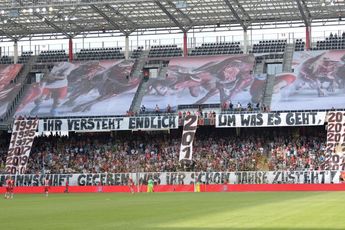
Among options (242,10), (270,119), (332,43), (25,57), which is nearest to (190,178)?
(270,119)

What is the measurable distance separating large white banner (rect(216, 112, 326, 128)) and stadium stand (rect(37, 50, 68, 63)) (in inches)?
874

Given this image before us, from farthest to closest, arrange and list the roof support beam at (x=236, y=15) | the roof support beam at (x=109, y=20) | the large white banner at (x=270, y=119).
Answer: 1. the roof support beam at (x=109, y=20)
2. the roof support beam at (x=236, y=15)
3. the large white banner at (x=270, y=119)

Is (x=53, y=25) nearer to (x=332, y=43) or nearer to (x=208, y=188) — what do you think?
(x=208, y=188)

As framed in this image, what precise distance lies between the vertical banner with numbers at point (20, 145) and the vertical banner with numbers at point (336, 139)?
995 inches

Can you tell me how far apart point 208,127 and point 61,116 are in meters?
13.8

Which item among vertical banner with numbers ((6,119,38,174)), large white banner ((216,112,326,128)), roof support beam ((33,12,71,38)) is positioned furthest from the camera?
roof support beam ((33,12,71,38))

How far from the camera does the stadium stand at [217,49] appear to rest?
7669cm

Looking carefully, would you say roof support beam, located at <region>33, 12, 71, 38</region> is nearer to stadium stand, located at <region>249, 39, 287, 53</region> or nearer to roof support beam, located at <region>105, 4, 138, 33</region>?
roof support beam, located at <region>105, 4, 138, 33</region>

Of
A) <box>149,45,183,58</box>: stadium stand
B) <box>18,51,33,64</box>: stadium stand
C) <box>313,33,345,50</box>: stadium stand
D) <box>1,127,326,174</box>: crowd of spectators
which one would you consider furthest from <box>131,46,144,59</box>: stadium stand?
<box>313,33,345,50</box>: stadium stand

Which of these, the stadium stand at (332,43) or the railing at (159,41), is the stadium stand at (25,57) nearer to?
the railing at (159,41)

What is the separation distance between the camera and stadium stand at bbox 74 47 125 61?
261 ft

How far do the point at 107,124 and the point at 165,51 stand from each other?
44.3 ft

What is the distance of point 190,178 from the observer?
60750mm

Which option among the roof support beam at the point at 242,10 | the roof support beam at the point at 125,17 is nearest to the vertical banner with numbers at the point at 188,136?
the roof support beam at the point at 242,10
